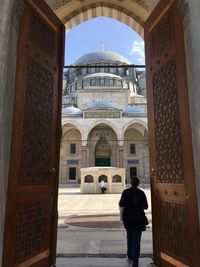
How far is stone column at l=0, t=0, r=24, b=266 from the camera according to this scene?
6.33 ft

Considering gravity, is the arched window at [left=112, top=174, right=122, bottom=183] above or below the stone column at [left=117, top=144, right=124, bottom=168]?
below

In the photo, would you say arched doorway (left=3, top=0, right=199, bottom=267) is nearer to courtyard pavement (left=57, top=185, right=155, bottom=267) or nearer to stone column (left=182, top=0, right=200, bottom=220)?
stone column (left=182, top=0, right=200, bottom=220)

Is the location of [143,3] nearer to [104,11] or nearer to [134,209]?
[104,11]

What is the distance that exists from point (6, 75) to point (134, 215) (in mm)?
2044

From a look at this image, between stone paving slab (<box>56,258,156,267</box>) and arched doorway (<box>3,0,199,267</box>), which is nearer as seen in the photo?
arched doorway (<box>3,0,199,267</box>)

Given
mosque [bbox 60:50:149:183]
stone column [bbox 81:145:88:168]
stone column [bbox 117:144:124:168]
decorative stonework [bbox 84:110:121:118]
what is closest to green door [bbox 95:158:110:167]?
mosque [bbox 60:50:149:183]

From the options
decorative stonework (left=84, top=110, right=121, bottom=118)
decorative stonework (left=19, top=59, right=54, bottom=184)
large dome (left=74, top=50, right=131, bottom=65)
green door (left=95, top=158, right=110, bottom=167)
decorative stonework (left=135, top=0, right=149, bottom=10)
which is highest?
large dome (left=74, top=50, right=131, bottom=65)

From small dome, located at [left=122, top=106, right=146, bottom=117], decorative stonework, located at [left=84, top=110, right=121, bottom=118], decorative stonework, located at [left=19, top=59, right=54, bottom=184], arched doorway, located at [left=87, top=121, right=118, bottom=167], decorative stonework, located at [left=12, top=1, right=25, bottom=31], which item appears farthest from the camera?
small dome, located at [left=122, top=106, right=146, bottom=117]

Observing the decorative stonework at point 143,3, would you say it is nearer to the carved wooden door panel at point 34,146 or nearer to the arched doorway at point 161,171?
the arched doorway at point 161,171

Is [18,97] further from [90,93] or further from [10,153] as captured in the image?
[90,93]

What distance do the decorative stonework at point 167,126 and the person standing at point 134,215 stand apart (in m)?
0.41

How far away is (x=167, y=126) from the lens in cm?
265

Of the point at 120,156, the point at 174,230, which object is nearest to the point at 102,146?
the point at 120,156

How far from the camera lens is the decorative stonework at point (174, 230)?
2215 mm
